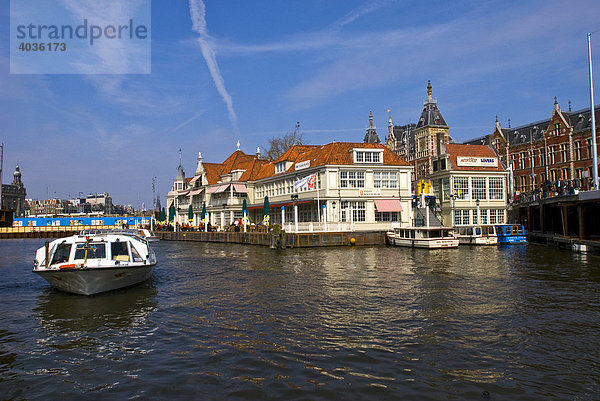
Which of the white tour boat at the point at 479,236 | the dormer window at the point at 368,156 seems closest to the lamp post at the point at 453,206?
the white tour boat at the point at 479,236

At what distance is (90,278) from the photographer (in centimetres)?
1891

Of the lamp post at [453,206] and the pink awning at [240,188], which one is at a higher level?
the pink awning at [240,188]

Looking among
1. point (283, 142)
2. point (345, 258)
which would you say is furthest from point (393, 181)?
point (283, 142)

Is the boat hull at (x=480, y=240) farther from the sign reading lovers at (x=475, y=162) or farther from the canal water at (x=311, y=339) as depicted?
the canal water at (x=311, y=339)

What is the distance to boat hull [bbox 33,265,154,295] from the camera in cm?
1870

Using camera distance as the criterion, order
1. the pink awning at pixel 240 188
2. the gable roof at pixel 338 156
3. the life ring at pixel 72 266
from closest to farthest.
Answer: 1. the life ring at pixel 72 266
2. the gable roof at pixel 338 156
3. the pink awning at pixel 240 188

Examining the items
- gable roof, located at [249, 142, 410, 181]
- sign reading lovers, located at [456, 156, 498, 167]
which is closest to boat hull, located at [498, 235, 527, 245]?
gable roof, located at [249, 142, 410, 181]

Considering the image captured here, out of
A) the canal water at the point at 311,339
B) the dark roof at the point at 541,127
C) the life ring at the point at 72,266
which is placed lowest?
the canal water at the point at 311,339

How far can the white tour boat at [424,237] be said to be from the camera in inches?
1684

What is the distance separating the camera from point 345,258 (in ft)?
114

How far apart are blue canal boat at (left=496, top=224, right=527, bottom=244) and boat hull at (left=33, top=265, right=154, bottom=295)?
38.4 metres

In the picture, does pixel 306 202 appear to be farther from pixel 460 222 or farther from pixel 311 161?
pixel 460 222

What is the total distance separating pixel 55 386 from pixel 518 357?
10.7m

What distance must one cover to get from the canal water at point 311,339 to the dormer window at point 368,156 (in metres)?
30.0
